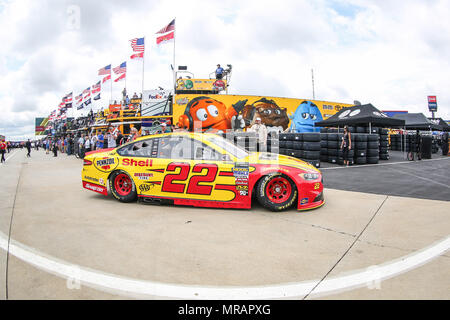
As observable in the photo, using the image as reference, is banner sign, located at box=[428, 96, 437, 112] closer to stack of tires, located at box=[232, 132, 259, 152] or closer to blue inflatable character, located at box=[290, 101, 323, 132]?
blue inflatable character, located at box=[290, 101, 323, 132]

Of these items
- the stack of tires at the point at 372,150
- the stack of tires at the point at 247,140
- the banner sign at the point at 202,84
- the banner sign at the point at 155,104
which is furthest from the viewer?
the banner sign at the point at 155,104

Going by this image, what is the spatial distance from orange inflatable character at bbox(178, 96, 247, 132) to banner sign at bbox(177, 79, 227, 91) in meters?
5.20

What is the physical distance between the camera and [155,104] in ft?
73.4

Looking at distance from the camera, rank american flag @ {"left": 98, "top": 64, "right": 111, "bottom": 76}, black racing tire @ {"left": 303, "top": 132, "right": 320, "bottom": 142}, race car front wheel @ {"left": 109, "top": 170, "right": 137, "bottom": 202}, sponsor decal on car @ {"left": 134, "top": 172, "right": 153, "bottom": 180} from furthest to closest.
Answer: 1. american flag @ {"left": 98, "top": 64, "right": 111, "bottom": 76}
2. black racing tire @ {"left": 303, "top": 132, "right": 320, "bottom": 142}
3. race car front wheel @ {"left": 109, "top": 170, "right": 137, "bottom": 202}
4. sponsor decal on car @ {"left": 134, "top": 172, "right": 153, "bottom": 180}

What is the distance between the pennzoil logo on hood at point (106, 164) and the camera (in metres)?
5.04

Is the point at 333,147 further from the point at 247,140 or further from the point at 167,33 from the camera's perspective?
the point at 167,33

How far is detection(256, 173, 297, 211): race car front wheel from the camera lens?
429cm

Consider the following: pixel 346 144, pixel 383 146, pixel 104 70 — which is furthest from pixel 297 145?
pixel 104 70

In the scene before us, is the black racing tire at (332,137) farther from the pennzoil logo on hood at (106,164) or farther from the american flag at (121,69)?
the american flag at (121,69)

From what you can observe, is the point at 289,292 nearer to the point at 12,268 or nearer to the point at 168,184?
the point at 12,268

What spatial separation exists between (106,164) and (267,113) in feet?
44.6

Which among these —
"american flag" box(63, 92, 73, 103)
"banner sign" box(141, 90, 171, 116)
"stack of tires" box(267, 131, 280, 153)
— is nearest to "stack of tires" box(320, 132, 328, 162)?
"stack of tires" box(267, 131, 280, 153)

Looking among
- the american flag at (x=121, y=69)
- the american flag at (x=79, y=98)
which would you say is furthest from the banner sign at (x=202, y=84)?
the american flag at (x=79, y=98)

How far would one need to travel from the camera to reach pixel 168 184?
4.61m
